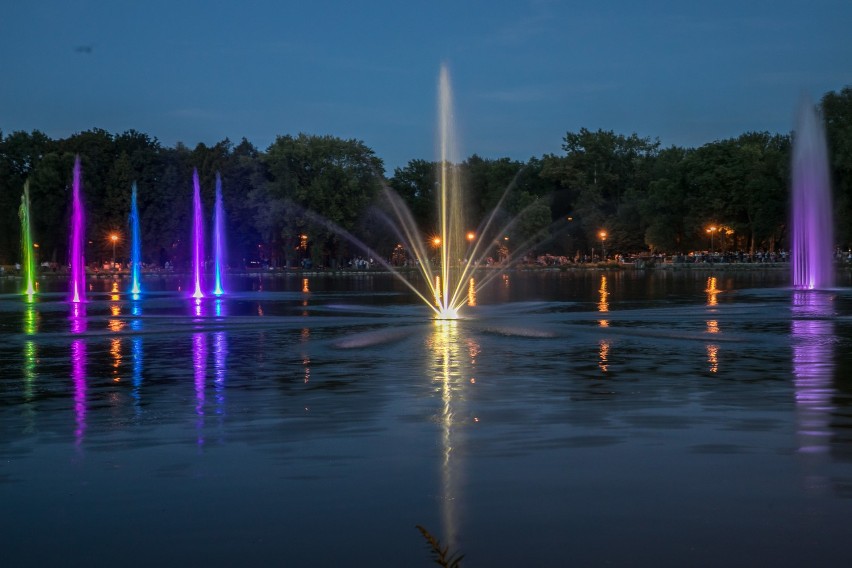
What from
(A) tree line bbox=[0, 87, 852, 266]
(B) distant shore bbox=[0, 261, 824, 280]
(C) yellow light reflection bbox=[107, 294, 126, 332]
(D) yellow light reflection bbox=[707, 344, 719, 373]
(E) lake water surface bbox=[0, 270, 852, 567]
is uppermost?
(A) tree line bbox=[0, 87, 852, 266]

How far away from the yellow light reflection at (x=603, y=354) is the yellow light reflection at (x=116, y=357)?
8781 millimetres

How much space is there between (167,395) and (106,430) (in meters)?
3.34


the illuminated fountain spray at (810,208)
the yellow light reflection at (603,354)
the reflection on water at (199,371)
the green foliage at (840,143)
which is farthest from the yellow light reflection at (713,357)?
the green foliage at (840,143)

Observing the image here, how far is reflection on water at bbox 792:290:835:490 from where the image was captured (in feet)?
35.9

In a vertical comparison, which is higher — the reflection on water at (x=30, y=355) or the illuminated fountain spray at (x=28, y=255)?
the illuminated fountain spray at (x=28, y=255)

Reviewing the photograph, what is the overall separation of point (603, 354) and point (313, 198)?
9071cm

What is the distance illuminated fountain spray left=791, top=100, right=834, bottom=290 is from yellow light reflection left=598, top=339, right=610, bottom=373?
38.6 metres

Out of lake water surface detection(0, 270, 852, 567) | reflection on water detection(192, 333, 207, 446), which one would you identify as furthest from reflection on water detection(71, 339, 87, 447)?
reflection on water detection(192, 333, 207, 446)

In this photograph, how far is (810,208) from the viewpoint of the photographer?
208ft

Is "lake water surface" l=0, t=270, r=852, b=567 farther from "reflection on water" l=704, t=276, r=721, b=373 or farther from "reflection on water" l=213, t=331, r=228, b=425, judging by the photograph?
"reflection on water" l=704, t=276, r=721, b=373

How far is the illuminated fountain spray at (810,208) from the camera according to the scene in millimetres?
61031

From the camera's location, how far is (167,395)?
1628 cm

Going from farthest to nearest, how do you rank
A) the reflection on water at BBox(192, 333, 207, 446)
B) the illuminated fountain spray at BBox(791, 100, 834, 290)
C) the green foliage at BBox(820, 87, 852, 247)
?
the green foliage at BBox(820, 87, 852, 247)
the illuminated fountain spray at BBox(791, 100, 834, 290)
the reflection on water at BBox(192, 333, 207, 446)

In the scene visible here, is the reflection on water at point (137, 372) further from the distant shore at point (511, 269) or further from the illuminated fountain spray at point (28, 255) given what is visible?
the distant shore at point (511, 269)
